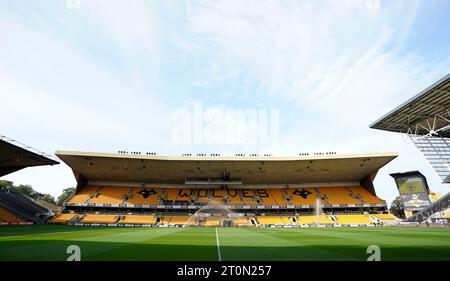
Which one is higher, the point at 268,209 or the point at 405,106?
the point at 405,106

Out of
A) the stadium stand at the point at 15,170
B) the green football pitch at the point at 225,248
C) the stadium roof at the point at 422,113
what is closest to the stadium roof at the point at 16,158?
the stadium stand at the point at 15,170

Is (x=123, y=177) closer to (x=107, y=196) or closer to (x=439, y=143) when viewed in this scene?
(x=107, y=196)

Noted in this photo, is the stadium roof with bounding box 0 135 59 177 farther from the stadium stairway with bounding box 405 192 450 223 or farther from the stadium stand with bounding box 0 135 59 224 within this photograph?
the stadium stairway with bounding box 405 192 450 223

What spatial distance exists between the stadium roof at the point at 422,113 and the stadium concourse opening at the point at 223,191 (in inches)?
747

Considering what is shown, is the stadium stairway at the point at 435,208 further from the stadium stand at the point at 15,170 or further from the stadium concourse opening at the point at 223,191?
the stadium stand at the point at 15,170

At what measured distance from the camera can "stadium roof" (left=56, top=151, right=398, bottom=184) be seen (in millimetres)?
51094

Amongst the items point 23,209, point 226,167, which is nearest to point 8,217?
point 23,209

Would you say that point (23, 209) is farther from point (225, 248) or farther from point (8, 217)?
point (225, 248)

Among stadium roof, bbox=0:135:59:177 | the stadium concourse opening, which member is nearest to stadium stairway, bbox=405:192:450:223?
the stadium concourse opening

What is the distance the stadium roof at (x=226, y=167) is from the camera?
51094mm

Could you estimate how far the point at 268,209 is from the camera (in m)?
55.7

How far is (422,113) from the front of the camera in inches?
1147

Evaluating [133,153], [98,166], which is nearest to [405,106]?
[133,153]
